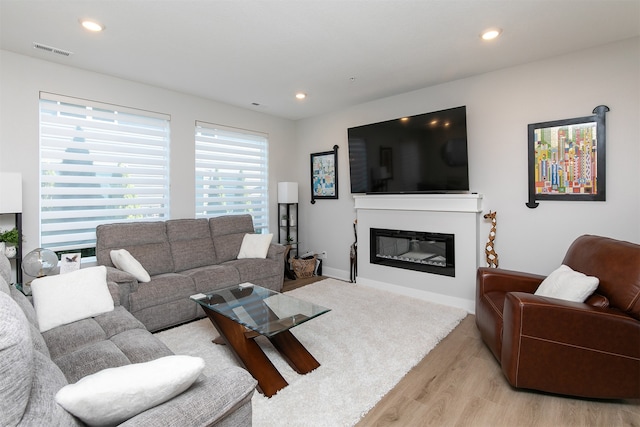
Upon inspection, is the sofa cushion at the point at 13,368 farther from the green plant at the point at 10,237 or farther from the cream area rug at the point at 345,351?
the green plant at the point at 10,237

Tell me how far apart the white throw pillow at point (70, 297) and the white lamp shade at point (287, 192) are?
2946 millimetres

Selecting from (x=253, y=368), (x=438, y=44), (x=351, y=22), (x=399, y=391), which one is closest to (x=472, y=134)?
(x=438, y=44)

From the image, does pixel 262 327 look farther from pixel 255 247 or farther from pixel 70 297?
pixel 255 247

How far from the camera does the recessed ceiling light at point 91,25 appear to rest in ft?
7.89

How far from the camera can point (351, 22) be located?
2.44m

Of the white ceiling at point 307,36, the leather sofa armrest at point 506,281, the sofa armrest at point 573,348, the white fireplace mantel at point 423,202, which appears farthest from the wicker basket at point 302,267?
the sofa armrest at point 573,348

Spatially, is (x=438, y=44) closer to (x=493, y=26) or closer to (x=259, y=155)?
(x=493, y=26)

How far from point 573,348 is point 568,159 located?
1897 mm

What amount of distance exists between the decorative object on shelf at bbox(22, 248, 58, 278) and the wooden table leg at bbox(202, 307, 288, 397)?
1807 millimetres

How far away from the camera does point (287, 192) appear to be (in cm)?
505

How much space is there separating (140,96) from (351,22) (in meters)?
2.67

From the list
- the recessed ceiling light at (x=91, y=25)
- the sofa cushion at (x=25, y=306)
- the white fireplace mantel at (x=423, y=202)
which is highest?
the recessed ceiling light at (x=91, y=25)

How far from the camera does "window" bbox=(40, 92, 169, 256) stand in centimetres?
318

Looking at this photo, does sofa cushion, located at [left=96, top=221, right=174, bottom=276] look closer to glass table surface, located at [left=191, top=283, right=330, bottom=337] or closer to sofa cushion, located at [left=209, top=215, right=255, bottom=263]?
sofa cushion, located at [left=209, top=215, right=255, bottom=263]
